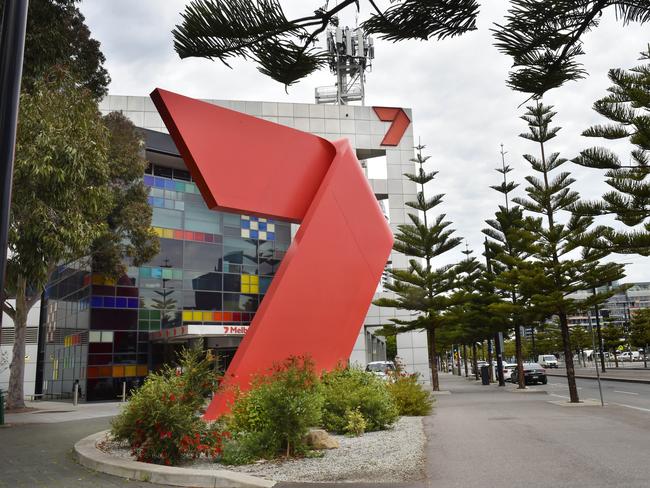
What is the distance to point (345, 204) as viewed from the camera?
12852mm

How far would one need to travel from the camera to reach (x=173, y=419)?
24.8ft

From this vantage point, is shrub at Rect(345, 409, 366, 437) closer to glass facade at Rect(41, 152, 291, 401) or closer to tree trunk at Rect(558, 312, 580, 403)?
tree trunk at Rect(558, 312, 580, 403)

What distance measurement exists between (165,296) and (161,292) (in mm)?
272

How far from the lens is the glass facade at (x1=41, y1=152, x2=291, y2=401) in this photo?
25.1m

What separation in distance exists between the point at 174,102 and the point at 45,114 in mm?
7489

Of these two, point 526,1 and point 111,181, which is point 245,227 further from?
point 526,1

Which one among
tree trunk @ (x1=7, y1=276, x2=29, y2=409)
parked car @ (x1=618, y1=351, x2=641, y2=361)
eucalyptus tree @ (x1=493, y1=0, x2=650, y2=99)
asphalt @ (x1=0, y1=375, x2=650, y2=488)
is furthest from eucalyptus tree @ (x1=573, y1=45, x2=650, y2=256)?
parked car @ (x1=618, y1=351, x2=641, y2=361)

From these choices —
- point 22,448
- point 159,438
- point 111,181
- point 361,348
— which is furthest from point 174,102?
point 361,348

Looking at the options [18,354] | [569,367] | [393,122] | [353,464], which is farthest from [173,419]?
[393,122]

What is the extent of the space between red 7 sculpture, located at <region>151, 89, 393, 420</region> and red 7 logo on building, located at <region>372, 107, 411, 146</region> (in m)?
22.4

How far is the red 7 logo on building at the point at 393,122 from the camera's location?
35.5m

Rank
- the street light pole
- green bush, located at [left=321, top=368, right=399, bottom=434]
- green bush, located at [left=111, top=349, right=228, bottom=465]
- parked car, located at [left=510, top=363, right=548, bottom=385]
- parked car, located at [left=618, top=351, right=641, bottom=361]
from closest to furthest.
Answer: the street light pole, green bush, located at [left=111, top=349, right=228, bottom=465], green bush, located at [left=321, top=368, right=399, bottom=434], parked car, located at [left=510, top=363, right=548, bottom=385], parked car, located at [left=618, top=351, right=641, bottom=361]

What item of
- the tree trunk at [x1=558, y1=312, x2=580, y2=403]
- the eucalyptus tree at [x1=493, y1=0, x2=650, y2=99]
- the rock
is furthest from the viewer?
the tree trunk at [x1=558, y1=312, x2=580, y2=403]

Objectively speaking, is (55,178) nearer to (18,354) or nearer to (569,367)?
(18,354)
